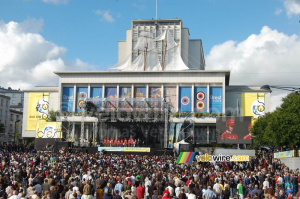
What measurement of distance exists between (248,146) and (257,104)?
970 centimetres

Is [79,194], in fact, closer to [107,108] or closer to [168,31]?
[107,108]

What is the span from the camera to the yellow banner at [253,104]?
6888 centimetres

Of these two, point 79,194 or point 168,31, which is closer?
point 79,194

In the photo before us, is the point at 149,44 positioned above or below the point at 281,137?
above

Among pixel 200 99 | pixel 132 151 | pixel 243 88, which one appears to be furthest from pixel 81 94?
pixel 243 88

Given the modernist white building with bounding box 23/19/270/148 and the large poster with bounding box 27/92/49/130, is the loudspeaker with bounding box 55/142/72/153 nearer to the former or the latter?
the modernist white building with bounding box 23/19/270/148

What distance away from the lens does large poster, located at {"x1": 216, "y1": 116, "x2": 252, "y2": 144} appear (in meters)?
54.7

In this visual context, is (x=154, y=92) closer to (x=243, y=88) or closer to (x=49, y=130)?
(x=243, y=88)

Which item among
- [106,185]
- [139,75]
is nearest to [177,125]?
[139,75]

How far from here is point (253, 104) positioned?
6981 centimetres

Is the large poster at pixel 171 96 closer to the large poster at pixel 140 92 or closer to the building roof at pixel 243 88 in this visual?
the large poster at pixel 140 92

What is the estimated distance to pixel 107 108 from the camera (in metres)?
58.4

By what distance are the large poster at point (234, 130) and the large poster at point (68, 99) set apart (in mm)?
28507

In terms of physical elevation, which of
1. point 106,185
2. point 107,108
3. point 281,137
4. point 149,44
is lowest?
point 106,185
